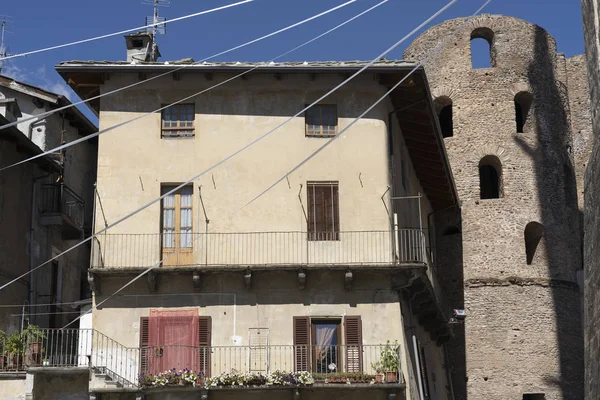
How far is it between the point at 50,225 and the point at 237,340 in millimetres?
8744

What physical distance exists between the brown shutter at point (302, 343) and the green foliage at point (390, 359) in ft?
6.31

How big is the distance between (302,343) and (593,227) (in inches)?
430

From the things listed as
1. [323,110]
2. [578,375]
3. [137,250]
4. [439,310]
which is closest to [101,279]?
[137,250]

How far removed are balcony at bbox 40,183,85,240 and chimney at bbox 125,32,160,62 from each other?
185 inches

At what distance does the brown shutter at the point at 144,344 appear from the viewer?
29.6 meters

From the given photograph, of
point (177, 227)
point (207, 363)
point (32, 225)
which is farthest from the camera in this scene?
point (32, 225)

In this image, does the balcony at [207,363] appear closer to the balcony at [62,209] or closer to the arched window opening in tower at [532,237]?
the balcony at [62,209]

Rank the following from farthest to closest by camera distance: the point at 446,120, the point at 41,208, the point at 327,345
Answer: the point at 446,120
the point at 41,208
the point at 327,345

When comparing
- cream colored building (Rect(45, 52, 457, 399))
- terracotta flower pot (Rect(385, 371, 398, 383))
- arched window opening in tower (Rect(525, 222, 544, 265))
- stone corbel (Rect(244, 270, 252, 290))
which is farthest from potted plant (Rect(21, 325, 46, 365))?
arched window opening in tower (Rect(525, 222, 544, 265))

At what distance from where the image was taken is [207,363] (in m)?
29.8

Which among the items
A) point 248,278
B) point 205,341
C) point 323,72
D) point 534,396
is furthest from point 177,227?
point 534,396

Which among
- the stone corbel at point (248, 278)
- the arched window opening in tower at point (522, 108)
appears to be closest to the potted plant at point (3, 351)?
the stone corbel at point (248, 278)

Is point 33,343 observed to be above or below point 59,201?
below

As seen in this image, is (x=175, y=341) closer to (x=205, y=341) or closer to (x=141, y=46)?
(x=205, y=341)
